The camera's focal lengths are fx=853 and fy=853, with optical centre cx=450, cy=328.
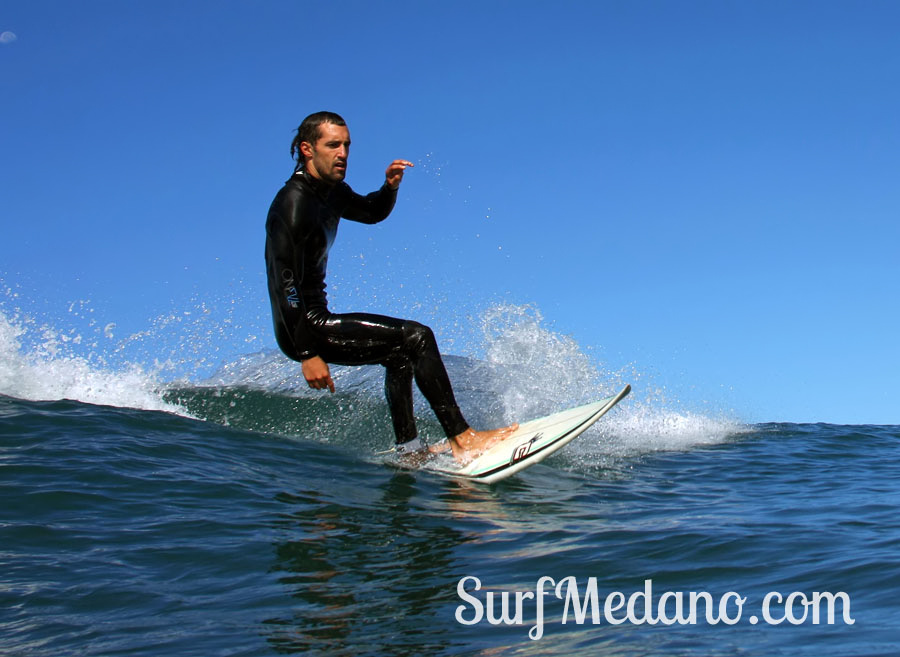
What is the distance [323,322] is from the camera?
6.15m

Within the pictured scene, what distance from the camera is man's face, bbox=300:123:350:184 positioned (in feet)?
20.0

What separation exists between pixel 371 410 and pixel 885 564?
6.13 meters

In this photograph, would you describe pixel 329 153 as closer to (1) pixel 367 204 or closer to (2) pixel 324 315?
(1) pixel 367 204

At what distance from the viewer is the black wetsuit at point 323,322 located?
594 cm

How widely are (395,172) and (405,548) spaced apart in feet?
11.0

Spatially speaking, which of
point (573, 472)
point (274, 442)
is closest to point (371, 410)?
point (274, 442)

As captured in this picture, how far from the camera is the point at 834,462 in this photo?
8836 millimetres

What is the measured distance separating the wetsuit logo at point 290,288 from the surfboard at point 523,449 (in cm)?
169

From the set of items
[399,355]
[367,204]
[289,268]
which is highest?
[367,204]

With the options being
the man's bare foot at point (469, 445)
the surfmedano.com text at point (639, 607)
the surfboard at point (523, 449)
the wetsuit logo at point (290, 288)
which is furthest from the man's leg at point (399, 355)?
the surfmedano.com text at point (639, 607)

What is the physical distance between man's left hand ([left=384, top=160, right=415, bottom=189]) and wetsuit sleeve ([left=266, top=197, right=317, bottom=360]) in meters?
1.02

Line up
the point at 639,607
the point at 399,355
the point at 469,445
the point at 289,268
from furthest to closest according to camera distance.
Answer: the point at 469,445 → the point at 399,355 → the point at 289,268 → the point at 639,607

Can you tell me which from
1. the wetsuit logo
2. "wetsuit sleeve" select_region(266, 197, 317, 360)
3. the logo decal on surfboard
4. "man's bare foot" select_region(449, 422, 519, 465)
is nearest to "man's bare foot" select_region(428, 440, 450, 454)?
"man's bare foot" select_region(449, 422, 519, 465)

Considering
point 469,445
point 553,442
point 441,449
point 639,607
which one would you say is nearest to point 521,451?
point 553,442
